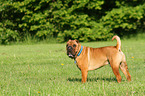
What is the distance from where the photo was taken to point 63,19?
24484 mm

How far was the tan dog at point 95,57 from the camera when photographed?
6730 millimetres

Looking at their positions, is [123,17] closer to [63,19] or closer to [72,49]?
[63,19]

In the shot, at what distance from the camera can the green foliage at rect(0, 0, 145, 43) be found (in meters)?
24.3

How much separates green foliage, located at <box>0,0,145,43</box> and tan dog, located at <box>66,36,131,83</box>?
17226mm

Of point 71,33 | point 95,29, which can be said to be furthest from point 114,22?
point 71,33

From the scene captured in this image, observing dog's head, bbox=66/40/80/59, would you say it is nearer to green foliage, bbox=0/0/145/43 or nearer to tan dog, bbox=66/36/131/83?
tan dog, bbox=66/36/131/83

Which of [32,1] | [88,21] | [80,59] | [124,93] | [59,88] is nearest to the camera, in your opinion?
[124,93]

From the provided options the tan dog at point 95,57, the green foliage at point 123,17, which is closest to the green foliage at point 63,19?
the green foliage at point 123,17

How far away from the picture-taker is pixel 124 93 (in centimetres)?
564

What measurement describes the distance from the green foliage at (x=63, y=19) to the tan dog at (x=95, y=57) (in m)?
17.2

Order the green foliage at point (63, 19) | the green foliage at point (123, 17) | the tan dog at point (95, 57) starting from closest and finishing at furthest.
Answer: the tan dog at point (95, 57)
the green foliage at point (63, 19)
the green foliage at point (123, 17)

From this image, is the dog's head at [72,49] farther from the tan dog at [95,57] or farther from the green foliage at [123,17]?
the green foliage at [123,17]

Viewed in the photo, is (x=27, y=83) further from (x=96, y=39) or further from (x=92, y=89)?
(x=96, y=39)

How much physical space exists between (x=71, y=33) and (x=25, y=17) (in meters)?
4.57
